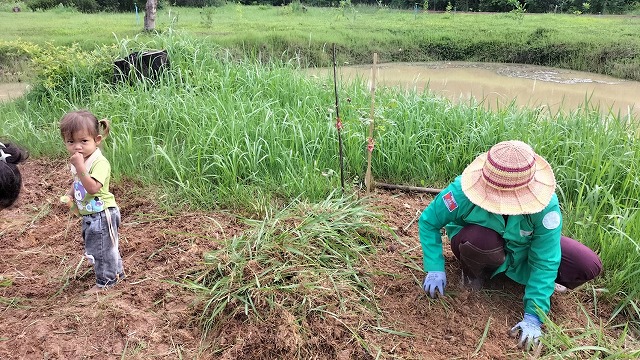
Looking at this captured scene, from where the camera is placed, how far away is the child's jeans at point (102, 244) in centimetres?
194

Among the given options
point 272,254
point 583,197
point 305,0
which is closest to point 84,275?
point 272,254

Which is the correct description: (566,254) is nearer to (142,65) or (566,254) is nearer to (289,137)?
(289,137)

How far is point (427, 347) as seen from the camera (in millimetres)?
1735

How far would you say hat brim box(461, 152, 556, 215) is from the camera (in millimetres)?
1639

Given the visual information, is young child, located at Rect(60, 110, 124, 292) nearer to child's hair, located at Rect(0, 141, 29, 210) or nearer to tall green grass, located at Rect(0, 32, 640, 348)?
child's hair, located at Rect(0, 141, 29, 210)

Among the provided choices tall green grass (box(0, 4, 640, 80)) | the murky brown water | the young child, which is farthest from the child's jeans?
tall green grass (box(0, 4, 640, 80))

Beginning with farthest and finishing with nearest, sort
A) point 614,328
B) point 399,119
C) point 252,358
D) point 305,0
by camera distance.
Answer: point 305,0
point 399,119
point 614,328
point 252,358

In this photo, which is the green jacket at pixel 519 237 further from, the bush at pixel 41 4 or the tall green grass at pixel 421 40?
the bush at pixel 41 4

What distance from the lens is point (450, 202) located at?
180 centimetres

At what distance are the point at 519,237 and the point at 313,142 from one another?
1.68 m

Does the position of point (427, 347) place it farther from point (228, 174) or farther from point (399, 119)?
point (399, 119)

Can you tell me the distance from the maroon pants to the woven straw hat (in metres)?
0.18

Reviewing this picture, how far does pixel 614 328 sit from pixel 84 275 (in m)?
2.26

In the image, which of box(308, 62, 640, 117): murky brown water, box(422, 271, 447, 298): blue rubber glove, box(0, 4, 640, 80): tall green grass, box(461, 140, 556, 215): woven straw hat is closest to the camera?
box(461, 140, 556, 215): woven straw hat
